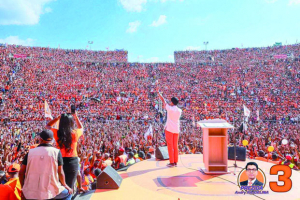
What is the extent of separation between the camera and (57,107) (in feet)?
66.5

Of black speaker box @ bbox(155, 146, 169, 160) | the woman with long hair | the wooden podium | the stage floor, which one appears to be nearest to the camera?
the woman with long hair

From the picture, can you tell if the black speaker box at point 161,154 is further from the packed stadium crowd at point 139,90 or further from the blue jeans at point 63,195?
the packed stadium crowd at point 139,90

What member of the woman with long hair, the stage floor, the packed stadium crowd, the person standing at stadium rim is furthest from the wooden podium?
the packed stadium crowd

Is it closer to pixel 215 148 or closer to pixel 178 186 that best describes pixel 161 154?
pixel 215 148

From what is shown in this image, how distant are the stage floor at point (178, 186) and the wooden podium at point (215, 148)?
20 cm

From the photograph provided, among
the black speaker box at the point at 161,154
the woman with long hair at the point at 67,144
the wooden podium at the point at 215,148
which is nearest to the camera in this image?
the woman with long hair at the point at 67,144

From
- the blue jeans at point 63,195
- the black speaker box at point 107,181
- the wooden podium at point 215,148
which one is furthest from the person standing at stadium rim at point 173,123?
the blue jeans at point 63,195

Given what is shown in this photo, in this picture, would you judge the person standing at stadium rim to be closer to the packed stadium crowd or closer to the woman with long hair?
the woman with long hair

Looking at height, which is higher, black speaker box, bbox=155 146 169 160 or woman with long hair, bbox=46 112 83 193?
woman with long hair, bbox=46 112 83 193

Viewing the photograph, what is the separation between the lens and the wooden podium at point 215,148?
3961 millimetres

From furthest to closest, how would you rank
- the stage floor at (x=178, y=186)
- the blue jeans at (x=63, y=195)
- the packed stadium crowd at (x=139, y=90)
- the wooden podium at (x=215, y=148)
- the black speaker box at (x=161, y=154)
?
the packed stadium crowd at (x=139, y=90) → the black speaker box at (x=161, y=154) → the wooden podium at (x=215, y=148) → the stage floor at (x=178, y=186) → the blue jeans at (x=63, y=195)

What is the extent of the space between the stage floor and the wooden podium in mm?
195

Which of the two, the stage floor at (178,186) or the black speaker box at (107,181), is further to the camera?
the black speaker box at (107,181)

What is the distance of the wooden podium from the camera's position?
396 cm
